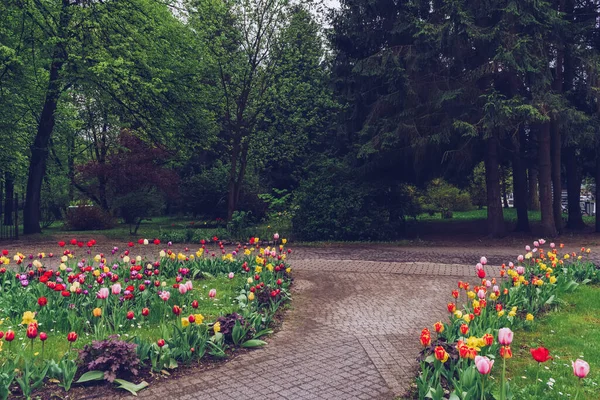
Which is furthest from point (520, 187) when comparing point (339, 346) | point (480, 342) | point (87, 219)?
point (87, 219)

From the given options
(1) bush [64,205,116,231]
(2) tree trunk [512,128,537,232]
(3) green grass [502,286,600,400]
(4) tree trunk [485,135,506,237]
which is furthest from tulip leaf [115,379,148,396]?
(1) bush [64,205,116,231]

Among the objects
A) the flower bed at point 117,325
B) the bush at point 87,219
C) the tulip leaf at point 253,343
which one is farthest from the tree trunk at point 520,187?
the bush at point 87,219

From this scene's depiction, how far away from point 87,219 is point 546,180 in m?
18.9

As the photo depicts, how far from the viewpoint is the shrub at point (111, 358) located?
14.7 ft

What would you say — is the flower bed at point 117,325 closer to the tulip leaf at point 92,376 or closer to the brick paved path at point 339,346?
the tulip leaf at point 92,376

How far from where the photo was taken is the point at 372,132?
16.0m

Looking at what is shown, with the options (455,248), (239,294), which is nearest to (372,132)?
(455,248)

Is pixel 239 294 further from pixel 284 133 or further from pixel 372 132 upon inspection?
pixel 284 133

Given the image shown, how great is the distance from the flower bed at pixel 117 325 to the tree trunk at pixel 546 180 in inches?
429

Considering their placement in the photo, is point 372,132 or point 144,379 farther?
point 372,132

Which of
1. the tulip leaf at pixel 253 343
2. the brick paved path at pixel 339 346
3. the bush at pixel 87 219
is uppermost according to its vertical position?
the bush at pixel 87 219

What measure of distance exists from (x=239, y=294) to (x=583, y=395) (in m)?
4.67

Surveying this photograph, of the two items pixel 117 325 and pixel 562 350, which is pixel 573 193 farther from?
pixel 117 325

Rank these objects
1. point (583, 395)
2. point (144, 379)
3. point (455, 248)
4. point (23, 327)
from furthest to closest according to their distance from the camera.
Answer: point (455, 248) → point (23, 327) → point (144, 379) → point (583, 395)
